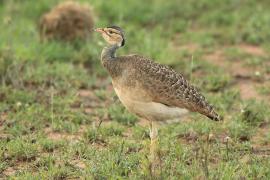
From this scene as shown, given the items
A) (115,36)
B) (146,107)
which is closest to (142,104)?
(146,107)

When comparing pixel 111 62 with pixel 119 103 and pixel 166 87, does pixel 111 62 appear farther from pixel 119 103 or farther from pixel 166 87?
pixel 119 103

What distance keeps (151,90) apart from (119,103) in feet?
7.38

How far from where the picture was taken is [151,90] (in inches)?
257

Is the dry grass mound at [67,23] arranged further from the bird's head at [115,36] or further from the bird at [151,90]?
the bird at [151,90]

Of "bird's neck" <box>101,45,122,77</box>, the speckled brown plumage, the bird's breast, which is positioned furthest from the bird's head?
the bird's breast

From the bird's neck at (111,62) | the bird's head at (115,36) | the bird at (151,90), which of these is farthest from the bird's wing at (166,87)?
the bird's head at (115,36)

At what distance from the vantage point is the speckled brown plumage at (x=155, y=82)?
6531mm

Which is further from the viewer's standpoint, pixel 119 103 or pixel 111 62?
pixel 119 103

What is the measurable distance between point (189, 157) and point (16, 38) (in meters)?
4.62

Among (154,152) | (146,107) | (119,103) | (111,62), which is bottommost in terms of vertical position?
(119,103)

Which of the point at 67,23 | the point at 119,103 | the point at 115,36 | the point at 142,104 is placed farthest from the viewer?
the point at 67,23

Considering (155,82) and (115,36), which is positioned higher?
(115,36)

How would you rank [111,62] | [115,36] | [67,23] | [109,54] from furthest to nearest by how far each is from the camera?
[67,23]
[115,36]
[109,54]
[111,62]

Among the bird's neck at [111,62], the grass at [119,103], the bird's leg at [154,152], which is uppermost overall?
the bird's neck at [111,62]
